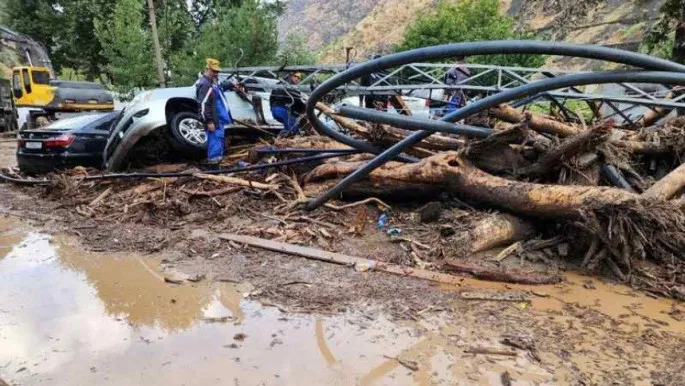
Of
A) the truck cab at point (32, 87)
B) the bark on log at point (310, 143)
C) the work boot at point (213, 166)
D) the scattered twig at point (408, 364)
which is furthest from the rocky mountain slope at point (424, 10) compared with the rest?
the scattered twig at point (408, 364)

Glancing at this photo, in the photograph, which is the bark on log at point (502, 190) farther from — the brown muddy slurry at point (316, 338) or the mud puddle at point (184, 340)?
the mud puddle at point (184, 340)

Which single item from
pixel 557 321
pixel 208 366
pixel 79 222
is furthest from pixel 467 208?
pixel 79 222

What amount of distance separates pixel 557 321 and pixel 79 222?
5.98 metres

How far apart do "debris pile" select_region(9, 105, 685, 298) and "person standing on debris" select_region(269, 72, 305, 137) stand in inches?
70.2

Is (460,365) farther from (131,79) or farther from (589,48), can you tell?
(131,79)

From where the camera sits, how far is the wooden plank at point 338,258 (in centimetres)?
448

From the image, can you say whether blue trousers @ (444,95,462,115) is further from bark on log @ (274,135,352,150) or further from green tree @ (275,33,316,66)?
green tree @ (275,33,316,66)

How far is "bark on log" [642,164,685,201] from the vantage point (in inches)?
185

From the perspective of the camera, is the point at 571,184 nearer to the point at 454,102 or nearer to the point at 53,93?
the point at 454,102

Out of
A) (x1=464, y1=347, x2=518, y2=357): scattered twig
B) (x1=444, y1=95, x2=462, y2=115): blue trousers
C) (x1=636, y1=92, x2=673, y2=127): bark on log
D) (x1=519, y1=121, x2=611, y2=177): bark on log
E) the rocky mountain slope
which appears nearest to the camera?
(x1=464, y1=347, x2=518, y2=357): scattered twig

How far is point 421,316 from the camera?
12.4 ft

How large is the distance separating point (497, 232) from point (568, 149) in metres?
1.08

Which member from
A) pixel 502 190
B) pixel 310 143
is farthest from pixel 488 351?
pixel 310 143

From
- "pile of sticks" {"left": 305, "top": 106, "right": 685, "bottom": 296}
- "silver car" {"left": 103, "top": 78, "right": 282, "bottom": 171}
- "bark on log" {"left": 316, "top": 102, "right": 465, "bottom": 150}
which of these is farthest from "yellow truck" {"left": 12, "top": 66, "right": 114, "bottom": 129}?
"pile of sticks" {"left": 305, "top": 106, "right": 685, "bottom": 296}
